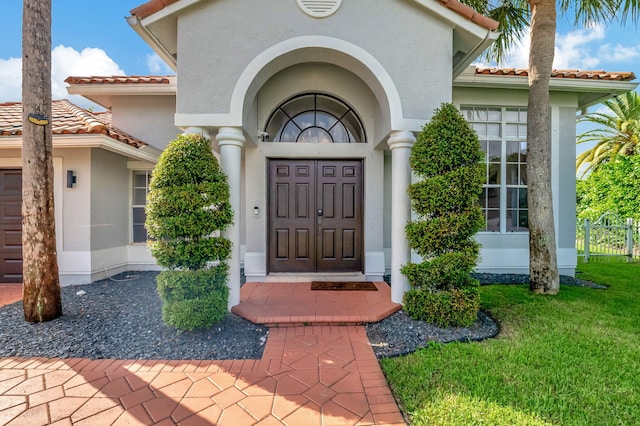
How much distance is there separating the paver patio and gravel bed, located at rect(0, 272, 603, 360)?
203 millimetres

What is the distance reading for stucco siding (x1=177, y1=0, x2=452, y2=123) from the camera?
4719 millimetres

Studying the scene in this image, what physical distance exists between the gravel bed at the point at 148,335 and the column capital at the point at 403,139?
2.73 metres

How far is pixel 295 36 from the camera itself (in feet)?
15.8

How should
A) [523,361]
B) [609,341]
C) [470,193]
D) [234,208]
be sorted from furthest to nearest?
1. [234,208]
2. [470,193]
3. [609,341]
4. [523,361]

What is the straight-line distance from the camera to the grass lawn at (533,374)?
8.51 ft

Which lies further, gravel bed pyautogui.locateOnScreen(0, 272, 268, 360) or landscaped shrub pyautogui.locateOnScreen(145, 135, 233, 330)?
landscaped shrub pyautogui.locateOnScreen(145, 135, 233, 330)

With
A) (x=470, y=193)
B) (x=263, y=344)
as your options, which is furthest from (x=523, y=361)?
(x=263, y=344)

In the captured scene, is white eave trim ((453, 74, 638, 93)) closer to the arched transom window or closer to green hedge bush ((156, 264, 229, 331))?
the arched transom window

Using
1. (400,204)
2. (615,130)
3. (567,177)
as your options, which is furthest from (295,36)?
(615,130)

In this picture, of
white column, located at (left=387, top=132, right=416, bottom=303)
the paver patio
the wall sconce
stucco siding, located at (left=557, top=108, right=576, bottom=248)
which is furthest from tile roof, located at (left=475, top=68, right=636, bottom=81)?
the wall sconce

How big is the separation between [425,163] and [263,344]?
3.42 meters

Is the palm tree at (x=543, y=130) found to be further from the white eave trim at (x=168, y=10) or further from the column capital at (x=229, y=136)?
the white eave trim at (x=168, y=10)

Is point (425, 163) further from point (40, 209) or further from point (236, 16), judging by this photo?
point (40, 209)

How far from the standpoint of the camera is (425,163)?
4.40 m
